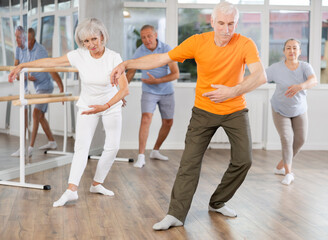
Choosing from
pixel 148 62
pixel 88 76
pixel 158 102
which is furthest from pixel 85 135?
pixel 158 102

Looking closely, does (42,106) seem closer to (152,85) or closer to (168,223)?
(152,85)

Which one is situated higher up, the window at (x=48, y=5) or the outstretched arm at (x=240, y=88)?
the window at (x=48, y=5)

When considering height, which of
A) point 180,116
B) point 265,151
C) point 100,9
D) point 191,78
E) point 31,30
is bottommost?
point 265,151

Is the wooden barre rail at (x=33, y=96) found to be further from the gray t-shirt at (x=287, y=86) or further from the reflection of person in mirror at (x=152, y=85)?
the gray t-shirt at (x=287, y=86)

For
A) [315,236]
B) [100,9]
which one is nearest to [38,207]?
[315,236]

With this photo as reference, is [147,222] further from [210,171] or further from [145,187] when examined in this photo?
[210,171]

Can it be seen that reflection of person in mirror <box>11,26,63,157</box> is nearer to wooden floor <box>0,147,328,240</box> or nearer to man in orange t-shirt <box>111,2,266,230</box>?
wooden floor <box>0,147,328,240</box>

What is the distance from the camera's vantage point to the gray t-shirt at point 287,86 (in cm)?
464

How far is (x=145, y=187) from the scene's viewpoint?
4281 mm

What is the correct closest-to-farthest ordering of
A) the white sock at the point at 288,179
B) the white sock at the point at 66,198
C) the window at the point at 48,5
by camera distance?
the white sock at the point at 66,198
the white sock at the point at 288,179
the window at the point at 48,5

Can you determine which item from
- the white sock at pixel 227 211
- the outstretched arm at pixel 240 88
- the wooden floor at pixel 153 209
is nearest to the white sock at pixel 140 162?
the wooden floor at pixel 153 209

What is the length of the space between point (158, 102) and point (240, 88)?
9.88ft

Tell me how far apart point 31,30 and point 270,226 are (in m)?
2.93

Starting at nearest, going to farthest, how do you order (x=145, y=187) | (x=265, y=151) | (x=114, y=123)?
(x=114, y=123), (x=145, y=187), (x=265, y=151)
